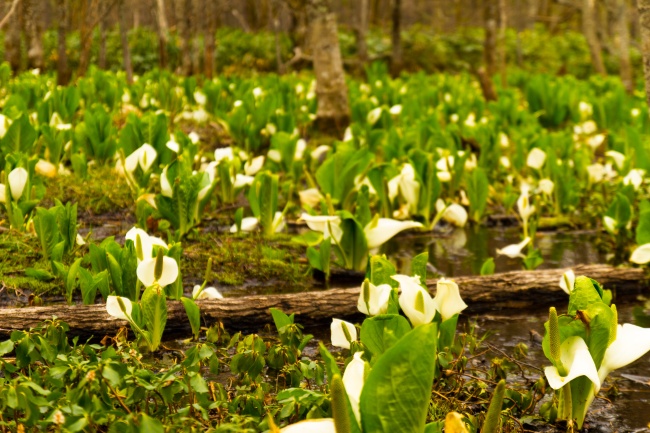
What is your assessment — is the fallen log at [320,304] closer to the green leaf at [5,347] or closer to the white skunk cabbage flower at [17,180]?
the green leaf at [5,347]

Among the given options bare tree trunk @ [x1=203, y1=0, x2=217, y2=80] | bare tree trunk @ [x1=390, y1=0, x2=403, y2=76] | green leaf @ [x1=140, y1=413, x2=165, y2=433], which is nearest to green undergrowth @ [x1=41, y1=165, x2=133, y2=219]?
green leaf @ [x1=140, y1=413, x2=165, y2=433]

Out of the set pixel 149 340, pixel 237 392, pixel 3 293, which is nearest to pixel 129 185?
pixel 3 293

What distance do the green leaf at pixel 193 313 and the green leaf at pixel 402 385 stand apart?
3.46 feet

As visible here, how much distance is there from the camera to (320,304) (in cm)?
304

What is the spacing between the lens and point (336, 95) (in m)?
7.11

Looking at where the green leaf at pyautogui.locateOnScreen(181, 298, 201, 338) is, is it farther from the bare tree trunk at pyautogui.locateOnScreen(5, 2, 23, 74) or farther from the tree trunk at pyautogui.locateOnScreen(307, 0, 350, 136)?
the bare tree trunk at pyautogui.locateOnScreen(5, 2, 23, 74)

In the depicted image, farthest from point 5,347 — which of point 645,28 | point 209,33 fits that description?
point 209,33

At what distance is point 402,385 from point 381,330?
48 cm

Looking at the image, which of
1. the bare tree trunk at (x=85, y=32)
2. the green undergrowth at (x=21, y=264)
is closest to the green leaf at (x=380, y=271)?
the green undergrowth at (x=21, y=264)

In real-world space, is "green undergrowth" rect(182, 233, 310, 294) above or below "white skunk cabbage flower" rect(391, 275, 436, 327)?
below

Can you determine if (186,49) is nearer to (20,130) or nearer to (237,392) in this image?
(20,130)

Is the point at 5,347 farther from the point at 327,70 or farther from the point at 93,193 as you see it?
the point at 327,70

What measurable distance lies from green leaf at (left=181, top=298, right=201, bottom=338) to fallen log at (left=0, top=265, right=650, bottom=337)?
0.18 m

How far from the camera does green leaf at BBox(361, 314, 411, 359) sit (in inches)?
85.0
